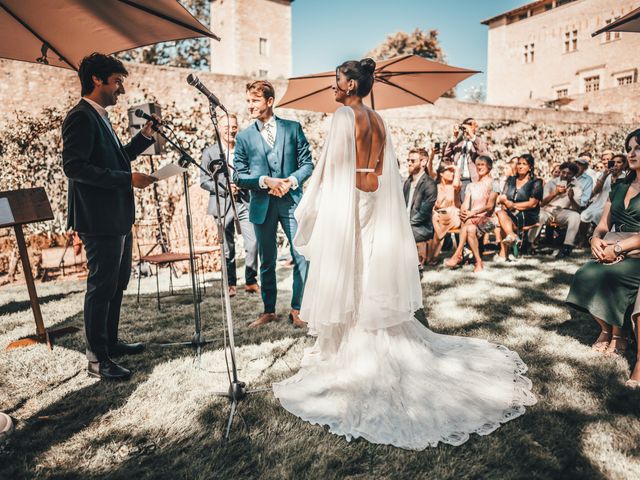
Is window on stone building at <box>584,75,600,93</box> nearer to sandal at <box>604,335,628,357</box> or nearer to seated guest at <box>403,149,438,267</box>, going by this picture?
seated guest at <box>403,149,438,267</box>

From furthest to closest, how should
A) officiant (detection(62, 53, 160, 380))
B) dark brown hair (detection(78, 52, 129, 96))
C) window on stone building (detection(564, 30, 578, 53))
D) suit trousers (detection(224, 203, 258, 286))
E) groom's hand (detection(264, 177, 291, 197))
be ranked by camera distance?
1. window on stone building (detection(564, 30, 578, 53))
2. suit trousers (detection(224, 203, 258, 286))
3. groom's hand (detection(264, 177, 291, 197))
4. dark brown hair (detection(78, 52, 129, 96))
5. officiant (detection(62, 53, 160, 380))

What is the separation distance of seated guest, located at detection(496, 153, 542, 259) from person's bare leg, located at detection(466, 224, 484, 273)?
0.93 m

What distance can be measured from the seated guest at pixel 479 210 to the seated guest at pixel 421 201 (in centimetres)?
58

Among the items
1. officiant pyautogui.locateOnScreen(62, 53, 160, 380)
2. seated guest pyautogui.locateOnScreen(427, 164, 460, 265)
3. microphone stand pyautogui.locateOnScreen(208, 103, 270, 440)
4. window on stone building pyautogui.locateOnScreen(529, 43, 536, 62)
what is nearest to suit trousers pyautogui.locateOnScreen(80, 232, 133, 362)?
officiant pyautogui.locateOnScreen(62, 53, 160, 380)

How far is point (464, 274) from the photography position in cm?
645

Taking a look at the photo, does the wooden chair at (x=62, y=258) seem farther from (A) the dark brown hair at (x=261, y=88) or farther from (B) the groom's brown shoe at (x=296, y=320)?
(A) the dark brown hair at (x=261, y=88)

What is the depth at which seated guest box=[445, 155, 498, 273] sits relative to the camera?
277 inches

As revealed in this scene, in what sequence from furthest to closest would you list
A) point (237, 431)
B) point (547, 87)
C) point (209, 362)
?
point (547, 87), point (209, 362), point (237, 431)

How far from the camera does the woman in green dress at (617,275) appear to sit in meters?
3.27

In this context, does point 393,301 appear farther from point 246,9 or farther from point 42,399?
point 246,9

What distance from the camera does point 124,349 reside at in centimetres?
365

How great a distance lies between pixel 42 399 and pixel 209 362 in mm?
1149

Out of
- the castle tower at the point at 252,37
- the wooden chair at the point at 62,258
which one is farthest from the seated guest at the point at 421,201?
the castle tower at the point at 252,37

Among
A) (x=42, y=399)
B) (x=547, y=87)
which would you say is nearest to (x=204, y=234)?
(x=42, y=399)
